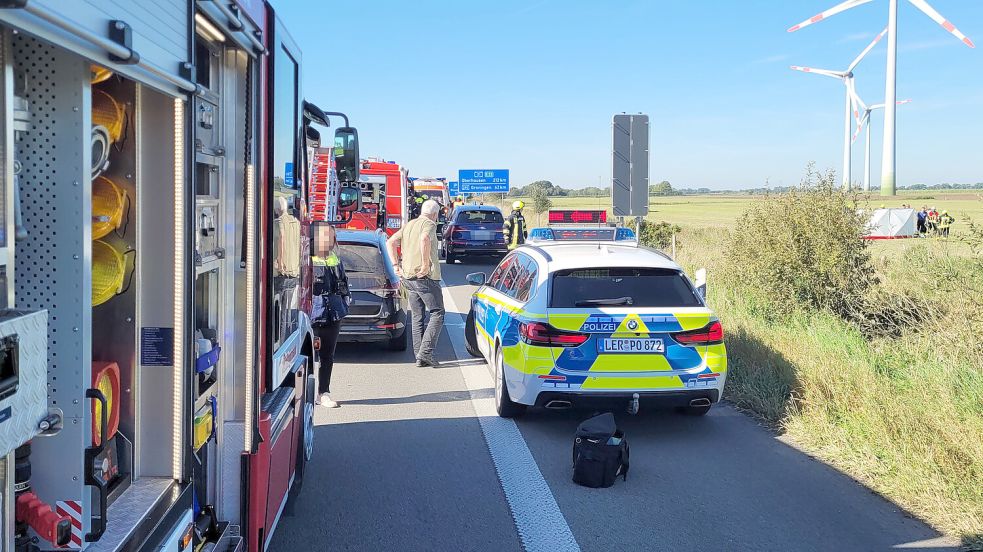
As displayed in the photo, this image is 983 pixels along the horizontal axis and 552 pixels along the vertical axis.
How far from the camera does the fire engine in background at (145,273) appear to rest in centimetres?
196

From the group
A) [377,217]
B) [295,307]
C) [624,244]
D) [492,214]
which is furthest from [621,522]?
[492,214]

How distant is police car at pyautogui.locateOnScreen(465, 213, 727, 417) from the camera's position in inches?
272

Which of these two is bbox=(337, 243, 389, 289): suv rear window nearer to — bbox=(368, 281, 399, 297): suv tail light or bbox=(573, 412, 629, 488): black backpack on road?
bbox=(368, 281, 399, 297): suv tail light

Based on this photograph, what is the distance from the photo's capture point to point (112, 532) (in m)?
2.45

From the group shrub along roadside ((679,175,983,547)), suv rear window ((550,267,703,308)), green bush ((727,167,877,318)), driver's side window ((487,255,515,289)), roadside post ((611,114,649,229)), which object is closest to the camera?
shrub along roadside ((679,175,983,547))

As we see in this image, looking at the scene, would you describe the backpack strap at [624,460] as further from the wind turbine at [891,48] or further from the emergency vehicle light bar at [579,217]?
the wind turbine at [891,48]

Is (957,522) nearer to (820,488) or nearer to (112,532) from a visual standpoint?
(820,488)

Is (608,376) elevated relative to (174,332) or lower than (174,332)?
lower

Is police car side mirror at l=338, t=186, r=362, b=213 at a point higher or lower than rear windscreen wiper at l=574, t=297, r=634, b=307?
higher

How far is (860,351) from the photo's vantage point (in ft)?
27.7

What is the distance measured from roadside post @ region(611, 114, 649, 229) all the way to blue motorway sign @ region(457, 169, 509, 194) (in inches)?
1789

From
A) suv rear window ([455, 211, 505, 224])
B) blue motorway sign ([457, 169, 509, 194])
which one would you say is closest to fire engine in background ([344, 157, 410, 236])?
suv rear window ([455, 211, 505, 224])

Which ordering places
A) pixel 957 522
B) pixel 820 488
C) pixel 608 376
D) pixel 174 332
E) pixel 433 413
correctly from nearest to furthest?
1. pixel 174 332
2. pixel 957 522
3. pixel 820 488
4. pixel 608 376
5. pixel 433 413

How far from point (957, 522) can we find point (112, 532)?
173 inches
